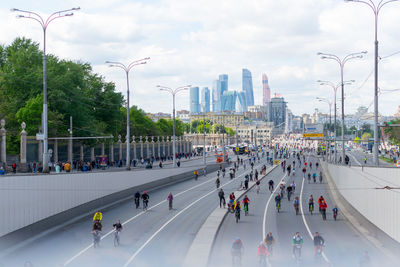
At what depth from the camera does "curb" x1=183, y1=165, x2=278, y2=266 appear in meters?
17.4

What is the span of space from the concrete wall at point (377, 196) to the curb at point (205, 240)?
693cm

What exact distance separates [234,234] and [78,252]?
730cm

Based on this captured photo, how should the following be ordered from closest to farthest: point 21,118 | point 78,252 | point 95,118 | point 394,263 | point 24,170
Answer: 1. point 394,263
2. point 78,252
3. point 24,170
4. point 21,118
5. point 95,118

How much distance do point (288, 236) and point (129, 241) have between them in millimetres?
7017

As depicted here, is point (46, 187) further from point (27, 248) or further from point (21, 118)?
point (21, 118)

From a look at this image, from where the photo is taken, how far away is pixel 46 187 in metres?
23.1

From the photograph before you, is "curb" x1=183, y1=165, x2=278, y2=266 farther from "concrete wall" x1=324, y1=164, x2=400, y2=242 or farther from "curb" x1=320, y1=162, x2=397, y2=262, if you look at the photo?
"concrete wall" x1=324, y1=164, x2=400, y2=242

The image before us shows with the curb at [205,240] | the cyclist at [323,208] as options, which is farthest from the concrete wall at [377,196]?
the curb at [205,240]

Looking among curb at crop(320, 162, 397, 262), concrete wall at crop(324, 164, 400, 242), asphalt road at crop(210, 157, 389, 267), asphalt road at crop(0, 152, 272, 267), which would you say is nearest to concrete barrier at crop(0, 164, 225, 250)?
asphalt road at crop(0, 152, 272, 267)

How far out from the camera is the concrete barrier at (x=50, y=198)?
65.5ft

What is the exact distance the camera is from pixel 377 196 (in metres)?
22.5

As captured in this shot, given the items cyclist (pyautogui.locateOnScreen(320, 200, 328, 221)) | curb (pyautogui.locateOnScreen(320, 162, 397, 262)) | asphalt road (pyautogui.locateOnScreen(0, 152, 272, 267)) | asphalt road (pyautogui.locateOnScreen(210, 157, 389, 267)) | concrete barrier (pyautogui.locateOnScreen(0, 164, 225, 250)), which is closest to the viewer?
asphalt road (pyautogui.locateOnScreen(0, 152, 272, 267))

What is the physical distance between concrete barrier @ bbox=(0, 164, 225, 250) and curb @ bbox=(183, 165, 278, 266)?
263 inches

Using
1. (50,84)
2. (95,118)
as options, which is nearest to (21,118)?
(50,84)
